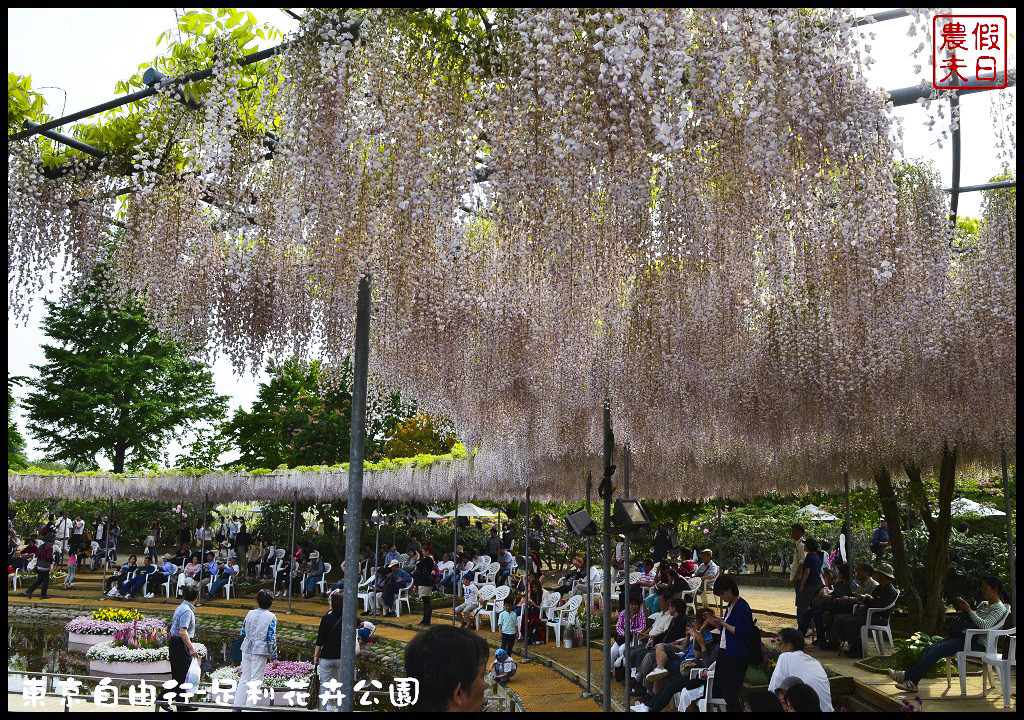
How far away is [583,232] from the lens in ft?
14.5

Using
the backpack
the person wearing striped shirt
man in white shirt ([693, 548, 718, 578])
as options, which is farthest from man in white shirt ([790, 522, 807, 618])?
the backpack

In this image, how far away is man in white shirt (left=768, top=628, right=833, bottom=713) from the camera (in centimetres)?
516

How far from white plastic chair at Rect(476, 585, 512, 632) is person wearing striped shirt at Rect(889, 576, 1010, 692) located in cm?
716

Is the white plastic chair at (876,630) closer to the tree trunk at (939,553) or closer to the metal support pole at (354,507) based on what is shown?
the tree trunk at (939,553)

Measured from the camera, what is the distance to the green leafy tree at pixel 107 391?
87.9 ft

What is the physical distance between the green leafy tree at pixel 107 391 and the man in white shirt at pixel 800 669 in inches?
964

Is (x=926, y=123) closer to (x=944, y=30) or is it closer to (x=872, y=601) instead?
(x=944, y=30)

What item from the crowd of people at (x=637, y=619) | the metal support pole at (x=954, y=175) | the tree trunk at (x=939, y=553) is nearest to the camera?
the crowd of people at (x=637, y=619)

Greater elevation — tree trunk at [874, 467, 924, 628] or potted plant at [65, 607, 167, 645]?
tree trunk at [874, 467, 924, 628]

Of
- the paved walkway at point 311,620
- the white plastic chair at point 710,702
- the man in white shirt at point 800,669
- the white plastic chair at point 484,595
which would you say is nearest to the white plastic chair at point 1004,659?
the man in white shirt at point 800,669

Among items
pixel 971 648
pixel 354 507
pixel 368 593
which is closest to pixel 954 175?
pixel 971 648

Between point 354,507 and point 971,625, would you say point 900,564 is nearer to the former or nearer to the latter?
point 971,625

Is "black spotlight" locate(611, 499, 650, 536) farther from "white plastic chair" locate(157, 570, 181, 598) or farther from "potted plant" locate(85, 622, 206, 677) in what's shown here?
"white plastic chair" locate(157, 570, 181, 598)

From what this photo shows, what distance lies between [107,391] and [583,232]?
87.5ft
